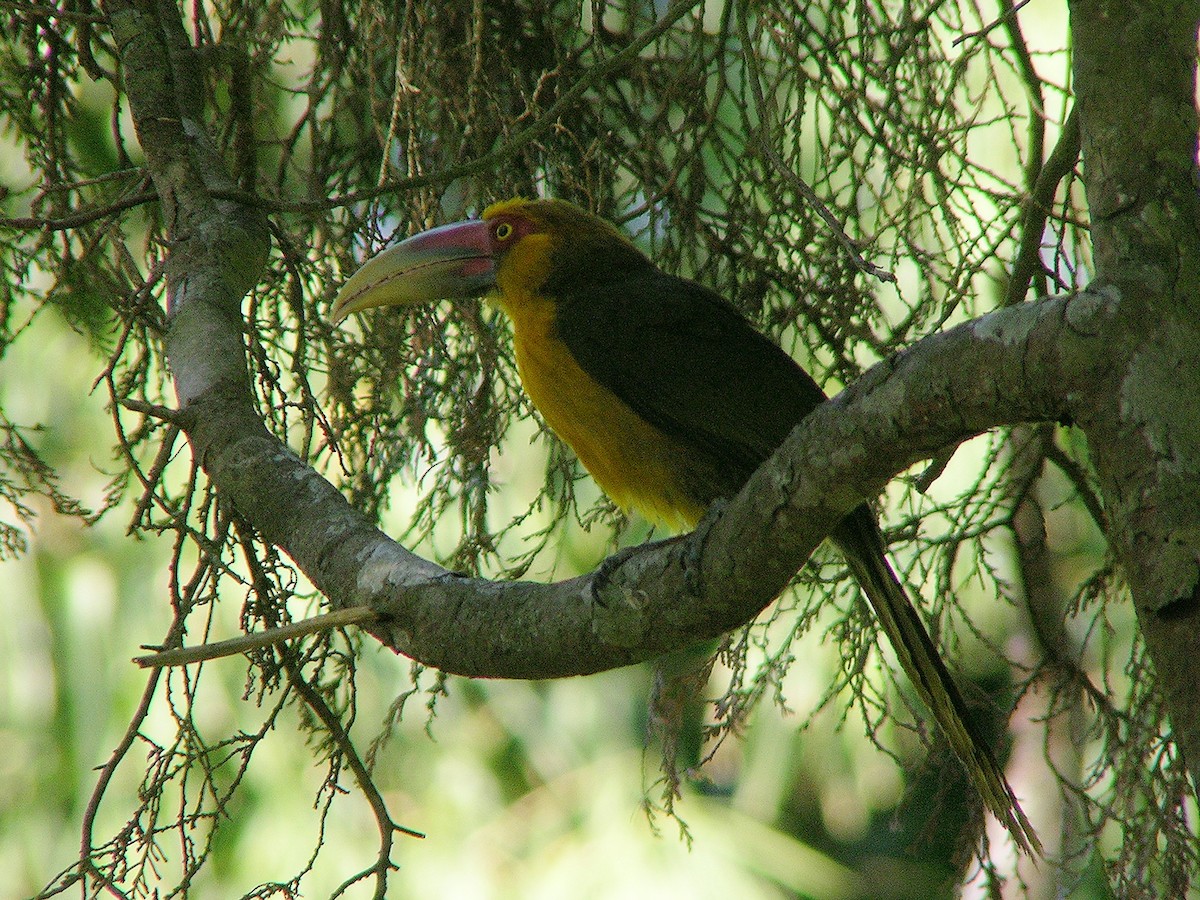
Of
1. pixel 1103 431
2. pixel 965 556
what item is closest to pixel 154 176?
pixel 1103 431

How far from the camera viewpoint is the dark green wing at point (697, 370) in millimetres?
2936

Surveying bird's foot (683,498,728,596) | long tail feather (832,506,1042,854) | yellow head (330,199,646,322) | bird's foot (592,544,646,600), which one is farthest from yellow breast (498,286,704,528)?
bird's foot (683,498,728,596)

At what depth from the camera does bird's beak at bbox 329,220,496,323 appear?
9.87 feet

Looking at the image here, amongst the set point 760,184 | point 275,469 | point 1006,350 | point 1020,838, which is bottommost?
point 1020,838

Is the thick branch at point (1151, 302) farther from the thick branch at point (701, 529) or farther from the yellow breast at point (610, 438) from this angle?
the yellow breast at point (610, 438)

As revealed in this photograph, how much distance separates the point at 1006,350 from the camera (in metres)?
1.50

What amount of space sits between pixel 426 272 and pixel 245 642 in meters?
1.43

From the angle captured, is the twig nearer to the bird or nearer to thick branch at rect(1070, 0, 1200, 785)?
the bird

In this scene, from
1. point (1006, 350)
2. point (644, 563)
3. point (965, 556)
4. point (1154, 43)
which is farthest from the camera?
point (965, 556)

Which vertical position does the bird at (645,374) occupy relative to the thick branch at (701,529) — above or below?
above

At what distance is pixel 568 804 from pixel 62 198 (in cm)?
651

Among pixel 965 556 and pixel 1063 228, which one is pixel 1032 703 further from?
pixel 1063 228

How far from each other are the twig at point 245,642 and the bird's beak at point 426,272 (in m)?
1.14

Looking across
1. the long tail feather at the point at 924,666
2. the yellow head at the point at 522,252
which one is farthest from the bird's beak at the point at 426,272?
the long tail feather at the point at 924,666
